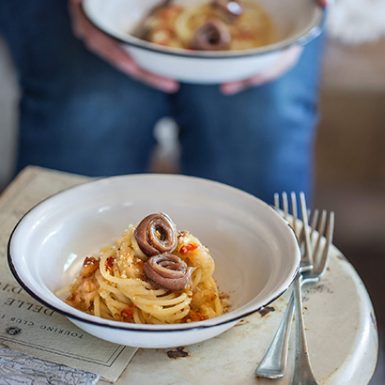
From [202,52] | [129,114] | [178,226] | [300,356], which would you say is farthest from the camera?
[129,114]

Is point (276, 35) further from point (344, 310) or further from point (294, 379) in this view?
point (294, 379)

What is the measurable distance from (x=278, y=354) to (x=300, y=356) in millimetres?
26

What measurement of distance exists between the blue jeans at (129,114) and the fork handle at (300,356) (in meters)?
0.67

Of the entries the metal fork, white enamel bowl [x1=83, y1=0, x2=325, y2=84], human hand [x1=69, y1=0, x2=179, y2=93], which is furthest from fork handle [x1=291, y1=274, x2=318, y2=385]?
human hand [x1=69, y1=0, x2=179, y2=93]

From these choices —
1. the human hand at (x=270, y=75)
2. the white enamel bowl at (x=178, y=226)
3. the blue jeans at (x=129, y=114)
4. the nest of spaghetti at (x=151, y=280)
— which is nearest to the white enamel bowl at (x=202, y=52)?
the human hand at (x=270, y=75)

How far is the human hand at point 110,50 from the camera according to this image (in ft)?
4.40

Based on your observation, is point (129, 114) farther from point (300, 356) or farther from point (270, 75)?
point (300, 356)

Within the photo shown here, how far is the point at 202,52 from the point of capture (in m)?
1.18

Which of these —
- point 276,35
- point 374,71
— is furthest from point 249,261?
point 374,71

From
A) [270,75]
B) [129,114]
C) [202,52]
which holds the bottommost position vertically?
[129,114]

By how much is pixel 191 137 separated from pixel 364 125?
1.48 ft

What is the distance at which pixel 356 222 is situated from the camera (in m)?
1.88

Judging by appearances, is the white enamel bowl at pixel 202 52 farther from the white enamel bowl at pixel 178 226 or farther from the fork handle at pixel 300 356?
the fork handle at pixel 300 356

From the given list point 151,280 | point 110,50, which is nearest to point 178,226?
point 151,280
